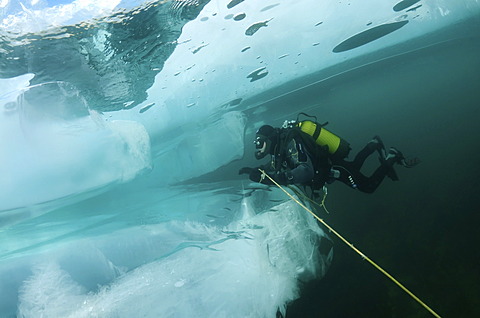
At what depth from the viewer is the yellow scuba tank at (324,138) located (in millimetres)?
6125

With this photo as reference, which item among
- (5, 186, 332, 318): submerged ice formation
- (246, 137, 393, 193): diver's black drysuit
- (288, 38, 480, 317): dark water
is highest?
(246, 137, 393, 193): diver's black drysuit

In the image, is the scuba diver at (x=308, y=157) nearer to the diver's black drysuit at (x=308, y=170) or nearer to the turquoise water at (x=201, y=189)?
the diver's black drysuit at (x=308, y=170)

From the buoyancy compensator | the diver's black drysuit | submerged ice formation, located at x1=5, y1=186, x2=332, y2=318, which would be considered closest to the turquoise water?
submerged ice formation, located at x1=5, y1=186, x2=332, y2=318

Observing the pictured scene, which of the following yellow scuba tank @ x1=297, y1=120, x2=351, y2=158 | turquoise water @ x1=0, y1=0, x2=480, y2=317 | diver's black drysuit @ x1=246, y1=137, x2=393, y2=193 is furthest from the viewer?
turquoise water @ x1=0, y1=0, x2=480, y2=317

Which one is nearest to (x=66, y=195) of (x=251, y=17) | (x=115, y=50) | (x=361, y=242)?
(x=115, y=50)

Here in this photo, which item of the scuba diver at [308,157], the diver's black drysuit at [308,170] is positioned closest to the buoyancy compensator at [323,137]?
the scuba diver at [308,157]

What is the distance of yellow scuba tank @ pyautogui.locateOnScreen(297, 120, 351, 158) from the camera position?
6.12 meters

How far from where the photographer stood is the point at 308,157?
543 centimetres

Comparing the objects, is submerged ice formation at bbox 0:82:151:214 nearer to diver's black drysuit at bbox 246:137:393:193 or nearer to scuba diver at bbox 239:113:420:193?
scuba diver at bbox 239:113:420:193

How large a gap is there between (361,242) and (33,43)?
35.7 ft

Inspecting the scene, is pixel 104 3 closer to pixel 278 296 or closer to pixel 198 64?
pixel 198 64

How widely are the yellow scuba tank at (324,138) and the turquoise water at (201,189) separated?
2.57 m

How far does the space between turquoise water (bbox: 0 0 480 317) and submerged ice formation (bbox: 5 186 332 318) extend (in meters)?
0.05

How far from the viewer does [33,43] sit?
677 centimetres
